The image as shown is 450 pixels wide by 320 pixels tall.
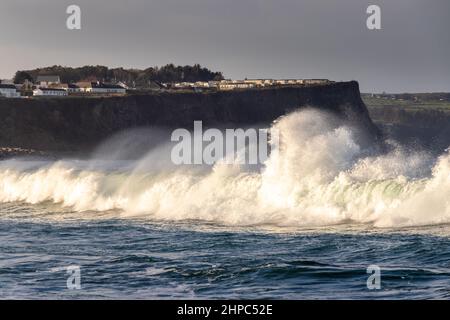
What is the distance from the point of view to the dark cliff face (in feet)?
343

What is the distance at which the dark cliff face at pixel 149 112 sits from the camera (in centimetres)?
10456

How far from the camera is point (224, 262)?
19578 mm

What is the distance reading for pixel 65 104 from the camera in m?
116

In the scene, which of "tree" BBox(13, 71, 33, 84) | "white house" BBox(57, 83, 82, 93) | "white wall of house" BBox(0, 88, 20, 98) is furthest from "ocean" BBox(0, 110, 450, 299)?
"tree" BBox(13, 71, 33, 84)

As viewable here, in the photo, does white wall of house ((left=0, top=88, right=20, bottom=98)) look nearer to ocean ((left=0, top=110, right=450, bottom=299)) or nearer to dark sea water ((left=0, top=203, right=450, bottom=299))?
ocean ((left=0, top=110, right=450, bottom=299))

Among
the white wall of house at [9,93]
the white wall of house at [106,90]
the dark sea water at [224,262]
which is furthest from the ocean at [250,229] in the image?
the white wall of house at [106,90]

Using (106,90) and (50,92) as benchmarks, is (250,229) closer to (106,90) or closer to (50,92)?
(50,92)

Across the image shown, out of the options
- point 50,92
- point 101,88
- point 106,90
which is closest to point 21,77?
point 101,88

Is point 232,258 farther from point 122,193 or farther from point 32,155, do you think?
point 32,155

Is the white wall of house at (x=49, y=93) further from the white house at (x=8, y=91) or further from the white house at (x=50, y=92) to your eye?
the white house at (x=8, y=91)

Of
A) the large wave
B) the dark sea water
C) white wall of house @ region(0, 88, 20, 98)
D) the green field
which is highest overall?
white wall of house @ region(0, 88, 20, 98)

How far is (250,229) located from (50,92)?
103 metres

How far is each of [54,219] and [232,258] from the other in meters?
12.3

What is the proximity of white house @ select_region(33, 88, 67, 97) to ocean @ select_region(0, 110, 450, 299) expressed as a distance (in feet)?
285
